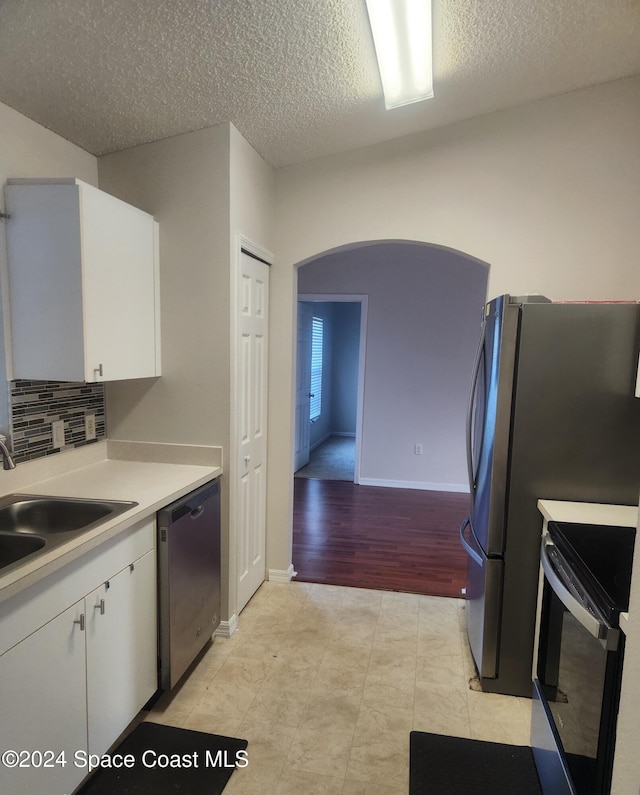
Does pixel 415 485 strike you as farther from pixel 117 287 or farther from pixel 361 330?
pixel 117 287

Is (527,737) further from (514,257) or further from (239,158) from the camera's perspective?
(239,158)

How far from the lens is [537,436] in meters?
2.15

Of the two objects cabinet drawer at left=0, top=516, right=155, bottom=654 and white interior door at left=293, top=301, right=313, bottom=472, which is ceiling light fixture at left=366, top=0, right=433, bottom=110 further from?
white interior door at left=293, top=301, right=313, bottom=472

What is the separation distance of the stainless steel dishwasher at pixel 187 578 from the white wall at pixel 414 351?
3235 mm

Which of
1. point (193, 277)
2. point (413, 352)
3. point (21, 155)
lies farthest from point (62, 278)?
point (413, 352)

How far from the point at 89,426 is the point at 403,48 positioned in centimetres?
221

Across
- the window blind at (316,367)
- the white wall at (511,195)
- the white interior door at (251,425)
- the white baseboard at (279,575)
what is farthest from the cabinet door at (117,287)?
the window blind at (316,367)

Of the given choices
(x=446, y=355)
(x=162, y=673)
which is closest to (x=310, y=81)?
(x=162, y=673)

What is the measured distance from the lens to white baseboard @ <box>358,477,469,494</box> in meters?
5.34

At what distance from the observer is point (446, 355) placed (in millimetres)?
5305

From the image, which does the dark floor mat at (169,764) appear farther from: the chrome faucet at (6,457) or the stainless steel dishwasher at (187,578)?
the chrome faucet at (6,457)

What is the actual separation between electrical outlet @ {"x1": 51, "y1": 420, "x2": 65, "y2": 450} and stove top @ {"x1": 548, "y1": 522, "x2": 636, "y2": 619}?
2147mm

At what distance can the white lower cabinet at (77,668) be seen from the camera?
52.3 inches

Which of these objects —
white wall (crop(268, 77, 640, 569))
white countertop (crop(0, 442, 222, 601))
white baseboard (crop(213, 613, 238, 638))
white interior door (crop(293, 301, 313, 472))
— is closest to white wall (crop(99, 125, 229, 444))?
white countertop (crop(0, 442, 222, 601))
